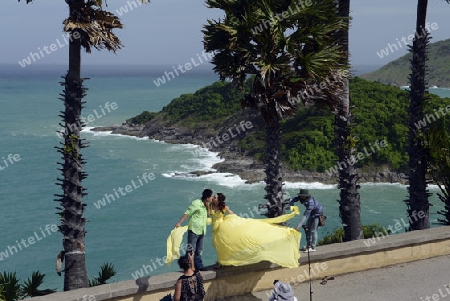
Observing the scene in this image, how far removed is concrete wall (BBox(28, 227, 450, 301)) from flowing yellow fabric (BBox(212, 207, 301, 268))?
49cm

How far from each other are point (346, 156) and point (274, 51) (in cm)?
424

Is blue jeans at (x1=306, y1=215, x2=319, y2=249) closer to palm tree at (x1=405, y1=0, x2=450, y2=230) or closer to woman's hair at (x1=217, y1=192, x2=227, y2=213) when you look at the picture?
woman's hair at (x1=217, y1=192, x2=227, y2=213)

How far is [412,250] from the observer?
1230 centimetres

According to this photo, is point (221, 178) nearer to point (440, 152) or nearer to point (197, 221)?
point (440, 152)

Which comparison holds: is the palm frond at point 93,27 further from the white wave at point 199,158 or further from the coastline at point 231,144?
the white wave at point 199,158

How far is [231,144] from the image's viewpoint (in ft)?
235

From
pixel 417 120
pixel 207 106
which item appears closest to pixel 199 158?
pixel 207 106

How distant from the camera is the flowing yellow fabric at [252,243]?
33.6 ft

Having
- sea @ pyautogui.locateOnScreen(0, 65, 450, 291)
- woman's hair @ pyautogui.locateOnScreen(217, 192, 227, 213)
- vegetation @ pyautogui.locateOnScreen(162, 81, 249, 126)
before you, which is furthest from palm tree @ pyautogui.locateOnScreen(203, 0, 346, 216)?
vegetation @ pyautogui.locateOnScreen(162, 81, 249, 126)

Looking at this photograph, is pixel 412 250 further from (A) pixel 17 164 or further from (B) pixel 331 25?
(A) pixel 17 164

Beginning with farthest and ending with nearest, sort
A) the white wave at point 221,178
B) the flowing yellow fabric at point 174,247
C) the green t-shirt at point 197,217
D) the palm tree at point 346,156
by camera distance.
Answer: the white wave at point 221,178
the palm tree at point 346,156
the green t-shirt at point 197,217
the flowing yellow fabric at point 174,247

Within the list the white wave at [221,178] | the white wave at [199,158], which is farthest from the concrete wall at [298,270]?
the white wave at [199,158]

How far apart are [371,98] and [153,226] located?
36.8 metres

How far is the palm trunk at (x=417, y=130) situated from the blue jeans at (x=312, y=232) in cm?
638
